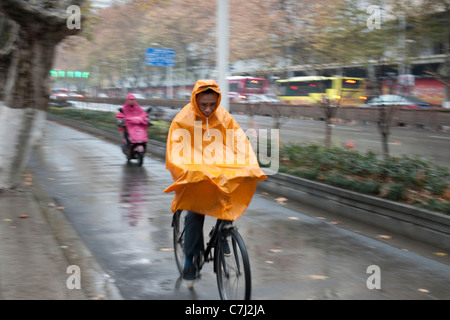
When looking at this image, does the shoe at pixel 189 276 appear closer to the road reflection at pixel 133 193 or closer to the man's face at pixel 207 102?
the man's face at pixel 207 102

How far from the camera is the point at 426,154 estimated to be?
52.5 feet

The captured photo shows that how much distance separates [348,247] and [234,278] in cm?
264

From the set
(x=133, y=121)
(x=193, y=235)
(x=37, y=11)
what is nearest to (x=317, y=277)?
(x=193, y=235)

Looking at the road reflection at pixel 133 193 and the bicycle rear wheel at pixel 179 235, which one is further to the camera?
the road reflection at pixel 133 193

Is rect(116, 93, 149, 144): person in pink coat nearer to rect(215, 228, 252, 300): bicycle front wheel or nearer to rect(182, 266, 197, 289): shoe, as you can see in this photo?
rect(182, 266, 197, 289): shoe

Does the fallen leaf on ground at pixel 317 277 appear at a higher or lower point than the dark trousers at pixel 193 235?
lower

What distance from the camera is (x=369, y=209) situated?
7.52 m

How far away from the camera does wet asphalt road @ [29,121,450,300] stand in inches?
197

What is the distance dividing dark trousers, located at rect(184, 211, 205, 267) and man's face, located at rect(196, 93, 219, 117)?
84 centimetres

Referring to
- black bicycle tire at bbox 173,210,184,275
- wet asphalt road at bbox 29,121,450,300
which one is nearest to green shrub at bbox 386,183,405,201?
wet asphalt road at bbox 29,121,450,300

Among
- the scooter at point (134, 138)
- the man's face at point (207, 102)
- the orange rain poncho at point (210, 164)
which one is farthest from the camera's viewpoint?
the scooter at point (134, 138)

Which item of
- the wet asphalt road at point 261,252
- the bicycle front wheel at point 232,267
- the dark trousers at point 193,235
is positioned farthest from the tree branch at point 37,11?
the bicycle front wheel at point 232,267

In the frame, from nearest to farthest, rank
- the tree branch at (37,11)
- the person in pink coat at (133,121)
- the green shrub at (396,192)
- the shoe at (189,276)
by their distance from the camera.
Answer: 1. the shoe at (189,276)
2. the green shrub at (396,192)
3. the tree branch at (37,11)
4. the person in pink coat at (133,121)

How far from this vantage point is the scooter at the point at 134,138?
13328mm
